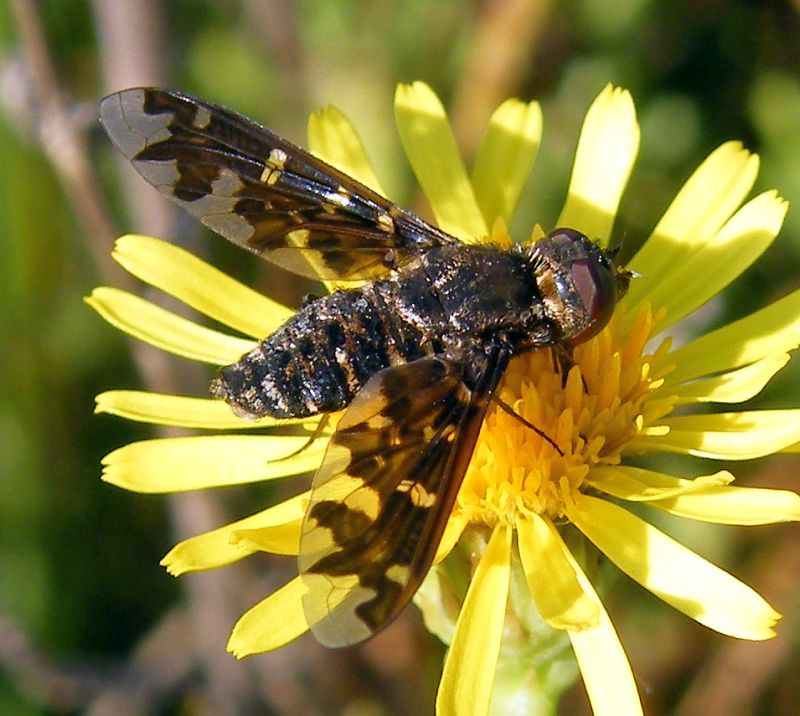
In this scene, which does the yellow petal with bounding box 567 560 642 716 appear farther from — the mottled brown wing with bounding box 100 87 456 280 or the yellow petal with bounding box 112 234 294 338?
the yellow petal with bounding box 112 234 294 338

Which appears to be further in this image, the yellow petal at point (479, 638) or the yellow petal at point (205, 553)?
the yellow petal at point (205, 553)

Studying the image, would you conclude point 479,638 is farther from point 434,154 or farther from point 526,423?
point 434,154

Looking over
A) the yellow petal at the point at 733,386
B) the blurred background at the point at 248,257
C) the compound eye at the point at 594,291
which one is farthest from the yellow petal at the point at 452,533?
the blurred background at the point at 248,257

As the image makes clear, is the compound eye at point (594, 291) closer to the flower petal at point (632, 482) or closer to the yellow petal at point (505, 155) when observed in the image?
the flower petal at point (632, 482)

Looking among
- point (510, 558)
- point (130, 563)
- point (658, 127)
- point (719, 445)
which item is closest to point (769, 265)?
point (658, 127)

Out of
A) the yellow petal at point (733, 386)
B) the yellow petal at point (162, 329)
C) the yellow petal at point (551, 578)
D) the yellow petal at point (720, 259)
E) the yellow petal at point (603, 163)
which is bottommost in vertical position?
the yellow petal at point (551, 578)

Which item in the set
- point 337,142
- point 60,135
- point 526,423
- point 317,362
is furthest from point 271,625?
point 60,135
